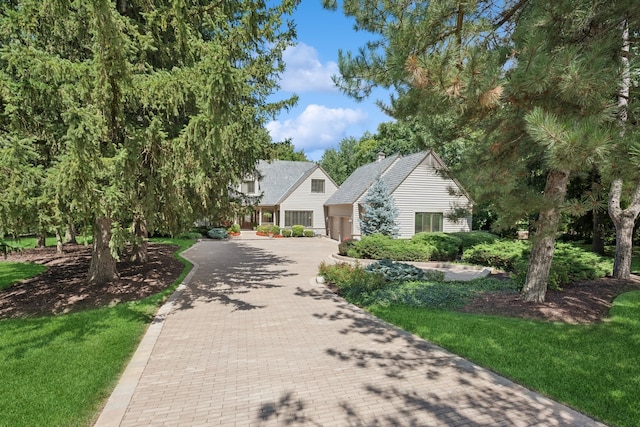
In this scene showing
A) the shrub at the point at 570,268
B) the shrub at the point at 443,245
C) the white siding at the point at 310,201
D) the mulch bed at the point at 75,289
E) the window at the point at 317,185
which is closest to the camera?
the mulch bed at the point at 75,289

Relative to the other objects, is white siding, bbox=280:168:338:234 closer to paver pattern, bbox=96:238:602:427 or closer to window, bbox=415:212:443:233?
window, bbox=415:212:443:233

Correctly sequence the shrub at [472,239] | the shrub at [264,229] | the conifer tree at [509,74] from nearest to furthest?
the conifer tree at [509,74], the shrub at [472,239], the shrub at [264,229]

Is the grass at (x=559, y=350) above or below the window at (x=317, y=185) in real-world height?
below

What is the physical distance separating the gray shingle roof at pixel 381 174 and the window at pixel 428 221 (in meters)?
3.02

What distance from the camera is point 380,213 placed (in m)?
23.5

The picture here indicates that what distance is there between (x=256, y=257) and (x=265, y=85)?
9287 millimetres

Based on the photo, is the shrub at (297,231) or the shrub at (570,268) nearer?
the shrub at (570,268)

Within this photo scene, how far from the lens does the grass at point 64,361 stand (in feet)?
14.3

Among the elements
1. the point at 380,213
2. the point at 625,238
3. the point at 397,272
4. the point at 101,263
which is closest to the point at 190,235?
the point at 380,213

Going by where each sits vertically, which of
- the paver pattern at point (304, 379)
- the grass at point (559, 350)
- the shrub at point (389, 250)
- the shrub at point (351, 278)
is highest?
the shrub at point (389, 250)

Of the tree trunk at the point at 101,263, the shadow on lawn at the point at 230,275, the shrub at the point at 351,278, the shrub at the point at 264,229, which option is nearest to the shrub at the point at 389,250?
the shadow on lawn at the point at 230,275

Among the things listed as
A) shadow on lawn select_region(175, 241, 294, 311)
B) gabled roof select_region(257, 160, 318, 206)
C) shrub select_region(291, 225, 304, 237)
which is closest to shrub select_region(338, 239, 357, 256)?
shadow on lawn select_region(175, 241, 294, 311)

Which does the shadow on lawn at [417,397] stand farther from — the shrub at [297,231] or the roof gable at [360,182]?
the shrub at [297,231]

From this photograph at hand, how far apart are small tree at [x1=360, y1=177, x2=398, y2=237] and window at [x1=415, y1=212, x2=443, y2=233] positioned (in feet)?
8.29
